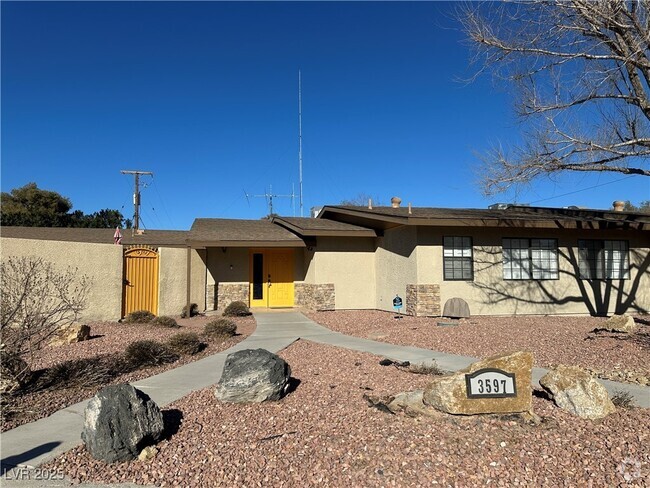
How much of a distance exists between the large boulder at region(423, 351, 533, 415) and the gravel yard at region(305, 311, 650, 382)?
3.51m

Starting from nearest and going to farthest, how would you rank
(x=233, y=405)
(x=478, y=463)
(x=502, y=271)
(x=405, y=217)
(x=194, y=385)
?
(x=478, y=463) < (x=233, y=405) < (x=194, y=385) < (x=405, y=217) < (x=502, y=271)

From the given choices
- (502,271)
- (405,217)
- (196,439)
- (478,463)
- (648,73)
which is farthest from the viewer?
(502,271)

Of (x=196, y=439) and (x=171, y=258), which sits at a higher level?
(x=171, y=258)

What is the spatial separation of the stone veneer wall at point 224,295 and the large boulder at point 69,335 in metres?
7.64

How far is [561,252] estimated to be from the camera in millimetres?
16375

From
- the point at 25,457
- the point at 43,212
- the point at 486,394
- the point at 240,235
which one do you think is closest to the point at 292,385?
the point at 486,394

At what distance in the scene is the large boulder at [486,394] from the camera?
16.8 ft

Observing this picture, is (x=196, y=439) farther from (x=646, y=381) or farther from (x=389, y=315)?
(x=389, y=315)

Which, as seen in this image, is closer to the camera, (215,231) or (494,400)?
(494,400)

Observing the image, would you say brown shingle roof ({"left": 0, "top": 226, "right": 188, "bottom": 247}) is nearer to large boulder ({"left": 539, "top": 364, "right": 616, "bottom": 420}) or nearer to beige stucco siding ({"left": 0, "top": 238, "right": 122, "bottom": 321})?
beige stucco siding ({"left": 0, "top": 238, "right": 122, "bottom": 321})

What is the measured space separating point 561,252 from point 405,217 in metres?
5.88

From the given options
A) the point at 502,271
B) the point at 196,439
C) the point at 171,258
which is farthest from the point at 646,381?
the point at 171,258

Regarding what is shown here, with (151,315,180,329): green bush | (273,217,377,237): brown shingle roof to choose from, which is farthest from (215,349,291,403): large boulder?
(273,217,377,237): brown shingle roof

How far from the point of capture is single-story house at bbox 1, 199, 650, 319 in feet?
48.2
